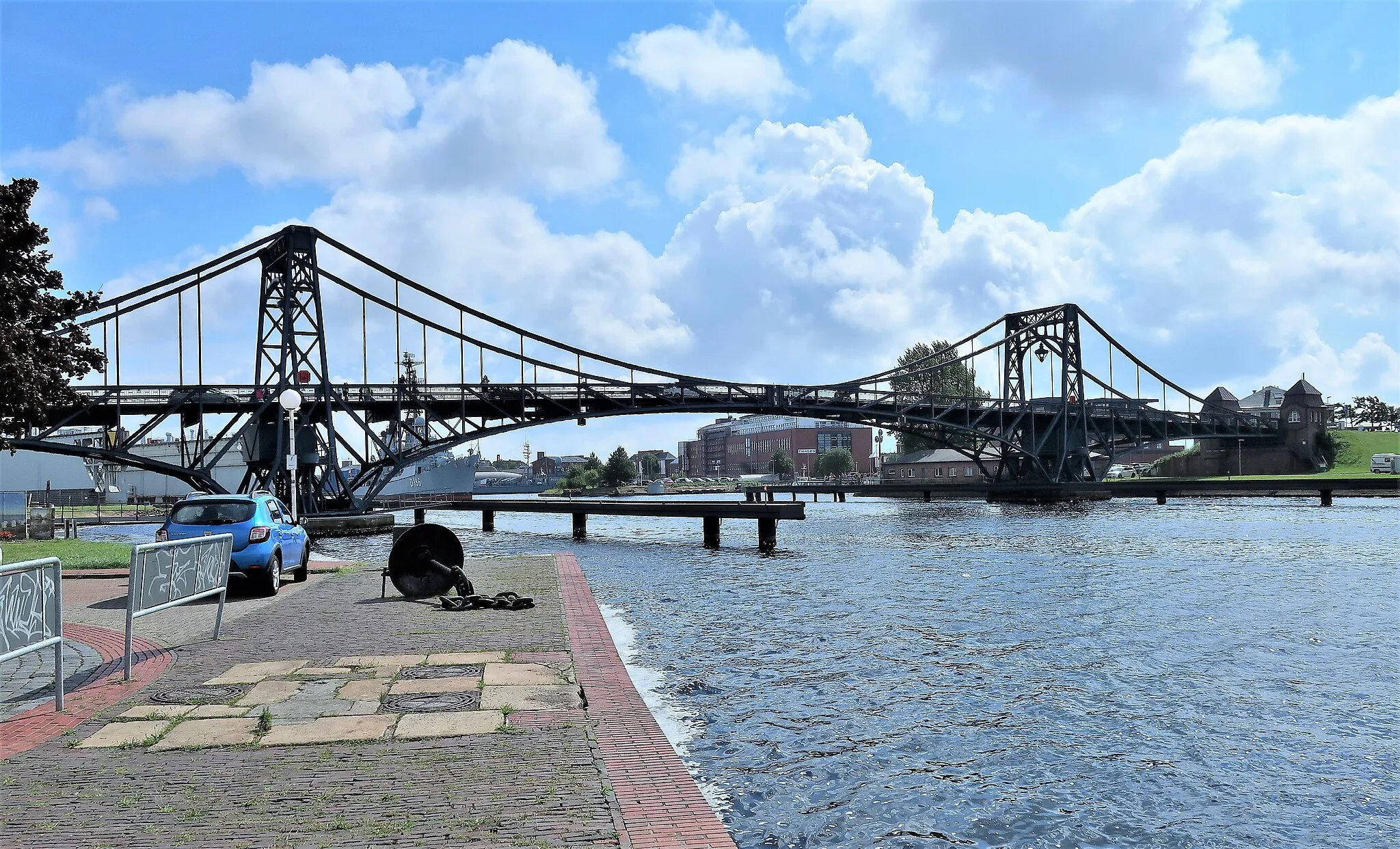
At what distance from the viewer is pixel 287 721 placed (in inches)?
285

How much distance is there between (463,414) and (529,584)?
137 feet

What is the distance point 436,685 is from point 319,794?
3.03m

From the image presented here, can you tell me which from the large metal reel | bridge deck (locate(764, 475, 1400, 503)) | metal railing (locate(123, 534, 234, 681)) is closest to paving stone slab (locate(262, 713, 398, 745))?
metal railing (locate(123, 534, 234, 681))

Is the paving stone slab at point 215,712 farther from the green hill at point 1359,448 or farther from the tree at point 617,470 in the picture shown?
the tree at point 617,470

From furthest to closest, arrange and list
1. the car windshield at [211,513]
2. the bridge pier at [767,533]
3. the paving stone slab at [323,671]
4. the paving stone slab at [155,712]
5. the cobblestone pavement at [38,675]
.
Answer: the bridge pier at [767,533], the car windshield at [211,513], the paving stone slab at [323,671], the cobblestone pavement at [38,675], the paving stone slab at [155,712]

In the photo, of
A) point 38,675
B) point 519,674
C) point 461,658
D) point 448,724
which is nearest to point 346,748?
point 448,724

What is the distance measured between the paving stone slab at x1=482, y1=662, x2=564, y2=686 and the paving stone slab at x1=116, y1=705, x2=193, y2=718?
7.49 ft

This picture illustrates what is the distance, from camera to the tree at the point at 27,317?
2572 cm

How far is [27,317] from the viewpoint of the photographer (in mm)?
29109

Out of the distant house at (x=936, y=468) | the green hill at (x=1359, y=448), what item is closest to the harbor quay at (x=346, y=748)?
the green hill at (x=1359, y=448)

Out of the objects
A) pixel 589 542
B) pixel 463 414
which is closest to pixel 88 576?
Answer: pixel 589 542

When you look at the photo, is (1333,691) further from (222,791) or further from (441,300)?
(441,300)

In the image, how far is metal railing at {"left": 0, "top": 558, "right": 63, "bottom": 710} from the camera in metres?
7.26

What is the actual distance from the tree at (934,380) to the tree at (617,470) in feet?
136
